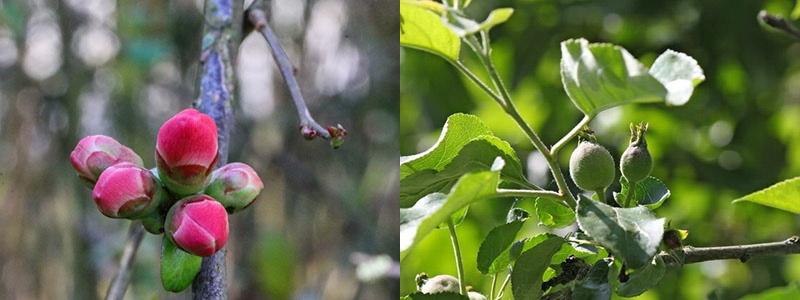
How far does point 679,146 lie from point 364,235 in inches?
31.2

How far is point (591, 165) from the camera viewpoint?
464 millimetres

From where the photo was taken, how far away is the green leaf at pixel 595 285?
42cm

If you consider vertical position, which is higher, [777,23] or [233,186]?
[777,23]

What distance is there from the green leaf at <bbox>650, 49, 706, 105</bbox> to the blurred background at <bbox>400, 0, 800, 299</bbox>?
905 mm

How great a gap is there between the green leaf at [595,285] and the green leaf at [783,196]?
2.7 inches

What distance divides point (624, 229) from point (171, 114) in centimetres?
148

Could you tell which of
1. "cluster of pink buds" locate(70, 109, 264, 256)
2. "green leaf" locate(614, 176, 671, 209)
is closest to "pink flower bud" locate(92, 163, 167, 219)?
"cluster of pink buds" locate(70, 109, 264, 256)

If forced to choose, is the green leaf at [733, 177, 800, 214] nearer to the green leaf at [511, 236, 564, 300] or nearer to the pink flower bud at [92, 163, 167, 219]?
the green leaf at [511, 236, 564, 300]

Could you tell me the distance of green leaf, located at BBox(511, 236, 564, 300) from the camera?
458 mm

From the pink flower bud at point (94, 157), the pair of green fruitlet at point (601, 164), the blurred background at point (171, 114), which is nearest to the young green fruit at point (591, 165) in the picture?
the pair of green fruitlet at point (601, 164)

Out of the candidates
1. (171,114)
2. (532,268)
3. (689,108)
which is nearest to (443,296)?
(532,268)

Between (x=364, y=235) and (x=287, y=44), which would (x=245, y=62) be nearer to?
(x=287, y=44)

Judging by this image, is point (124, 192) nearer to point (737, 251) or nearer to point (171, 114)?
point (737, 251)

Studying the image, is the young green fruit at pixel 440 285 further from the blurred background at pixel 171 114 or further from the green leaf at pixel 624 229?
the blurred background at pixel 171 114
